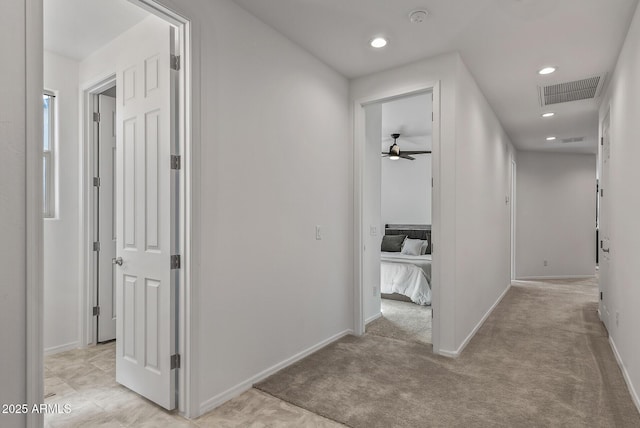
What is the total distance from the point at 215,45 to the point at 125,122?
0.86m

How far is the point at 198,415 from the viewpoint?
6.94 ft

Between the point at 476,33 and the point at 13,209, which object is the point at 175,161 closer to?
the point at 13,209

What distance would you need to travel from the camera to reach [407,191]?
7457 millimetres

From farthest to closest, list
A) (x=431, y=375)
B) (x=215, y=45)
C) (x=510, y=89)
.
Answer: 1. (x=510, y=89)
2. (x=431, y=375)
3. (x=215, y=45)

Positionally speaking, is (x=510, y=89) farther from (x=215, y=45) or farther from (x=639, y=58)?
(x=215, y=45)

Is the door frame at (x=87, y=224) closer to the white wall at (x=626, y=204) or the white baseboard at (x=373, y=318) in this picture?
the white baseboard at (x=373, y=318)

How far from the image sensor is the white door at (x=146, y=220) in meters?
2.18

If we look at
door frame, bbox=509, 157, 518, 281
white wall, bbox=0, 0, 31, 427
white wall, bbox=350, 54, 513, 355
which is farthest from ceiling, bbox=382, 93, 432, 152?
white wall, bbox=0, 0, 31, 427

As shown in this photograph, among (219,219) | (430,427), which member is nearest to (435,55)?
(219,219)

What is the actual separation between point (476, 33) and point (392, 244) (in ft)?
13.5

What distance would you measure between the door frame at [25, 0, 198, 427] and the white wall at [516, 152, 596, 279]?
7.15 metres

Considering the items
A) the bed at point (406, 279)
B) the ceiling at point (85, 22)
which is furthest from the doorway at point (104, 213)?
the bed at point (406, 279)

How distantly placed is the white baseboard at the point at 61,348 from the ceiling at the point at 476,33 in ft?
10.7

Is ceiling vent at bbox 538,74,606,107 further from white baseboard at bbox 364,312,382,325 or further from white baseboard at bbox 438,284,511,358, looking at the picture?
white baseboard at bbox 364,312,382,325
